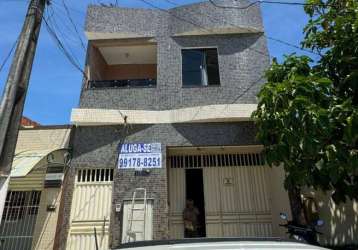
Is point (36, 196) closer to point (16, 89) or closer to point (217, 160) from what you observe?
point (16, 89)

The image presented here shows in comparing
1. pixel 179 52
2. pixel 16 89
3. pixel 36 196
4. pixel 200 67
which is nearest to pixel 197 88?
pixel 200 67

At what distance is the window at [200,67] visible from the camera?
10.5 meters

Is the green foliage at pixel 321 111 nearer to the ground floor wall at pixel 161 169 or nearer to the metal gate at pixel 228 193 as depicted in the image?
the ground floor wall at pixel 161 169

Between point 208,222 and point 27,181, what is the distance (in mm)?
5407

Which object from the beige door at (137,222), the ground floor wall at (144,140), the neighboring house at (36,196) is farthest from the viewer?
the ground floor wall at (144,140)

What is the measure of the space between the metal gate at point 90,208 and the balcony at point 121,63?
2.92 m

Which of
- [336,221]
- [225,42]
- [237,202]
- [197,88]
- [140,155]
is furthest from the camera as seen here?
[225,42]

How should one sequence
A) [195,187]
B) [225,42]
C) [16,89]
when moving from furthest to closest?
[225,42] → [195,187] → [16,89]

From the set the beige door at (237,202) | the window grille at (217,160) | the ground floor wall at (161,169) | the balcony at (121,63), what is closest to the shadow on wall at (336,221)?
the ground floor wall at (161,169)

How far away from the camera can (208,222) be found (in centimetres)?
959

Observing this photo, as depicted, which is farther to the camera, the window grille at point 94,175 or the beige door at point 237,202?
the beige door at point 237,202

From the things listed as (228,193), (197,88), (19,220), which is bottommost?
(19,220)

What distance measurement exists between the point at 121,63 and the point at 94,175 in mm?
5068

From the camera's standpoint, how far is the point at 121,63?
497 inches
